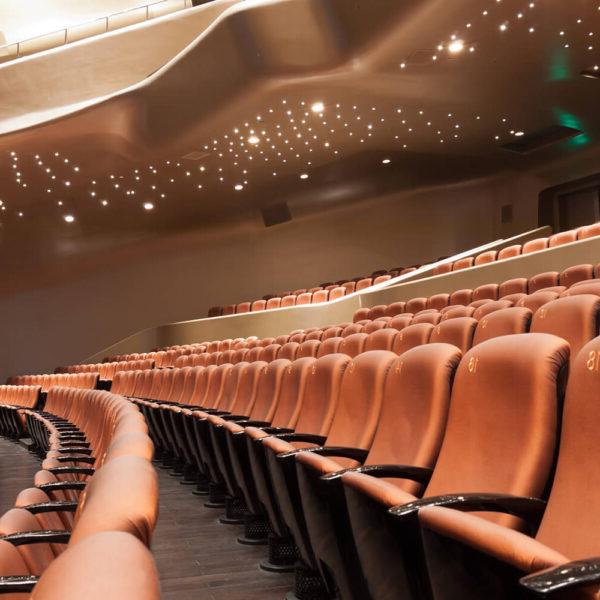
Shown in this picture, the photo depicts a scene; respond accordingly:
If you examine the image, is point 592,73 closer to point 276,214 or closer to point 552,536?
point 276,214

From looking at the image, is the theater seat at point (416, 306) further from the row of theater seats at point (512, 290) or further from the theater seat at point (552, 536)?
the theater seat at point (552, 536)

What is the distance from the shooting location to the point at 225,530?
1.07 metres

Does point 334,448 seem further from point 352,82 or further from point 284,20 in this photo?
point 352,82

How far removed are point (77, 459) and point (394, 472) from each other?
58 centimetres

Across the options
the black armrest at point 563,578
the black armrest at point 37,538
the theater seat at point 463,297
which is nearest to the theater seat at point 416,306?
the theater seat at point 463,297

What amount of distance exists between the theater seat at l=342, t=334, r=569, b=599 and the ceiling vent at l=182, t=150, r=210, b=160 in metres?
3.35

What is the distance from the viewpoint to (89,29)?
4484 millimetres

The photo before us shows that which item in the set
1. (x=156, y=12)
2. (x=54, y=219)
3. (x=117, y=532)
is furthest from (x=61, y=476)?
(x=156, y=12)

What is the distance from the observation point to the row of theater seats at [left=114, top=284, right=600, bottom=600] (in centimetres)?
52

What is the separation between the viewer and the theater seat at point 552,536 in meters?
0.31

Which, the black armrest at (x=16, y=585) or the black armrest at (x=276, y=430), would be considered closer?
the black armrest at (x=16, y=585)

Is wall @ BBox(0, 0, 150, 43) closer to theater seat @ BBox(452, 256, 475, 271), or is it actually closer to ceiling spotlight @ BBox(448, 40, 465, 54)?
ceiling spotlight @ BBox(448, 40, 465, 54)

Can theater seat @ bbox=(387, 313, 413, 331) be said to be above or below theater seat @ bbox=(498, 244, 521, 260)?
above

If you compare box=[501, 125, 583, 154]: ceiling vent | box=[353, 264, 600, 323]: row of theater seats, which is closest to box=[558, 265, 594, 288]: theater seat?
box=[353, 264, 600, 323]: row of theater seats
